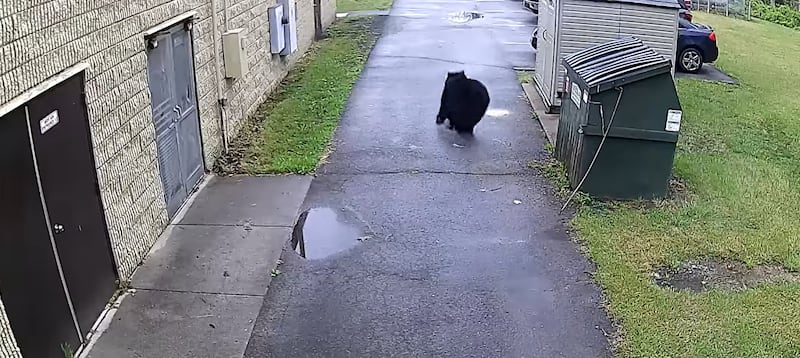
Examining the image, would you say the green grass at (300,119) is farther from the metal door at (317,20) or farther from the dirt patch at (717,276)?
the dirt patch at (717,276)

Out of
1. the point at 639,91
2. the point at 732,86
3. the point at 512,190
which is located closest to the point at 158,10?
the point at 512,190

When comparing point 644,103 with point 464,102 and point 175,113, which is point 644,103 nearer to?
point 464,102

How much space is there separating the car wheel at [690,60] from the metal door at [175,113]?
1091 centimetres

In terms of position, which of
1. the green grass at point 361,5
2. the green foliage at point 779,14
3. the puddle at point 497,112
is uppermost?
the green grass at point 361,5

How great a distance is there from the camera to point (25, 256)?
4.61 meters

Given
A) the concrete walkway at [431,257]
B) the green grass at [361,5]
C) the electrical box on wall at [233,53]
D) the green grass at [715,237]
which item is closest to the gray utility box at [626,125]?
the green grass at [715,237]

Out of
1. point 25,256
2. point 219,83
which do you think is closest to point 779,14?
point 219,83

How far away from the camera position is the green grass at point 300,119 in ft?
30.8

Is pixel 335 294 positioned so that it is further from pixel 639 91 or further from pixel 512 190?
pixel 639 91

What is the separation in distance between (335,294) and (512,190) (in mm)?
3030

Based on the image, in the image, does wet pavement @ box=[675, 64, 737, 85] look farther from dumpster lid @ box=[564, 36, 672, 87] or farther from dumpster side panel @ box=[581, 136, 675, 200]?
dumpster side panel @ box=[581, 136, 675, 200]

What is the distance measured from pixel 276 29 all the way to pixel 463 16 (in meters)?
12.0

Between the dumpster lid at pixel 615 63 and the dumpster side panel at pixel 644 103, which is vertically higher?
the dumpster lid at pixel 615 63

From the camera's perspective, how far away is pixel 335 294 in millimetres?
6223
